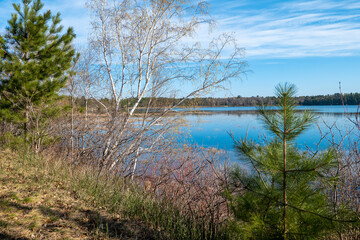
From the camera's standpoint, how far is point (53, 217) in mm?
4562

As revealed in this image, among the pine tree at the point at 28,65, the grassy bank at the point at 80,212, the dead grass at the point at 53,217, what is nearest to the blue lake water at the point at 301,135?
the grassy bank at the point at 80,212

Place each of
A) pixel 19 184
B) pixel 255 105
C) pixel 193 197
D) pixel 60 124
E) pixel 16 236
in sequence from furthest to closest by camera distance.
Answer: pixel 60 124, pixel 19 184, pixel 193 197, pixel 16 236, pixel 255 105

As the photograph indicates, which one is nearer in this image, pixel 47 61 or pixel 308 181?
pixel 308 181

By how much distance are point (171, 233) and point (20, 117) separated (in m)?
7.47

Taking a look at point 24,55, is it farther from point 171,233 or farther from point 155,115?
point 171,233

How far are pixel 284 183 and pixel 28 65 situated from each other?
8.80 meters

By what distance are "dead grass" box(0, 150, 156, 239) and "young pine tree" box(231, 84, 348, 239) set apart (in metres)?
1.94

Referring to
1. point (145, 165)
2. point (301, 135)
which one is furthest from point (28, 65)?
point (301, 135)

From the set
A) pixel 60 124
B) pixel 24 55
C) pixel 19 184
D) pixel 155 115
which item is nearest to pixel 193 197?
pixel 19 184

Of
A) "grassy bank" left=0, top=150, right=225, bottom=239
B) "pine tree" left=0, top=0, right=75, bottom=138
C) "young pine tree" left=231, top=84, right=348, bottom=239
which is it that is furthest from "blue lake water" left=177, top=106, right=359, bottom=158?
"pine tree" left=0, top=0, right=75, bottom=138

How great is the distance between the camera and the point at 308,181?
9.87ft

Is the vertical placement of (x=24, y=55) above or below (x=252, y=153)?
above

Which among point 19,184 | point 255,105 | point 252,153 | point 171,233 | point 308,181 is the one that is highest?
point 255,105

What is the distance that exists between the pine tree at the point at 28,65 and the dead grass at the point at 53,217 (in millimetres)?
3910
